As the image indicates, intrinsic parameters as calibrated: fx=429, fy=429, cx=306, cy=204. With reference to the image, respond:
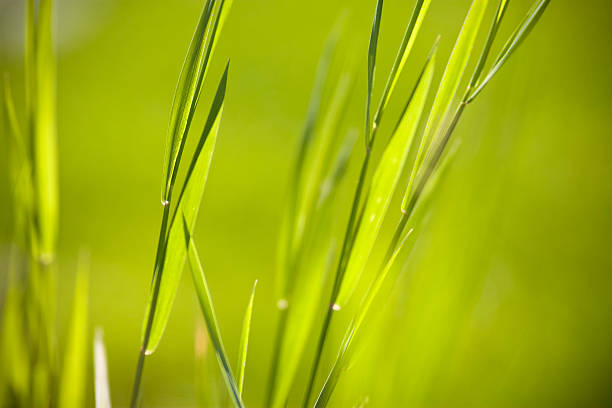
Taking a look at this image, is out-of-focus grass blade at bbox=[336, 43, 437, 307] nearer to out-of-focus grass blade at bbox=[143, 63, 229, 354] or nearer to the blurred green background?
out-of-focus grass blade at bbox=[143, 63, 229, 354]

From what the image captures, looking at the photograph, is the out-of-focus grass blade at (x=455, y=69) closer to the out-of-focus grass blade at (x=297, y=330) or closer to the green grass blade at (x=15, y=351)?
the out-of-focus grass blade at (x=297, y=330)

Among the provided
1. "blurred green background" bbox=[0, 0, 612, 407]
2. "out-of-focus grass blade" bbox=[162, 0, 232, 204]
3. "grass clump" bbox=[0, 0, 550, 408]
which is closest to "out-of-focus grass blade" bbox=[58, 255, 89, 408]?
"grass clump" bbox=[0, 0, 550, 408]

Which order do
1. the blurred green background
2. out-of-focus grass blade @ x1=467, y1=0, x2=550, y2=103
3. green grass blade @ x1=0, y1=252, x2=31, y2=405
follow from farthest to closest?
1. the blurred green background
2. green grass blade @ x1=0, y1=252, x2=31, y2=405
3. out-of-focus grass blade @ x1=467, y1=0, x2=550, y2=103

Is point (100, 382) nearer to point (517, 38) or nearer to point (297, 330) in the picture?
point (297, 330)

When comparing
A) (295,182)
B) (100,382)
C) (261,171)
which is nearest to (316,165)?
(295,182)

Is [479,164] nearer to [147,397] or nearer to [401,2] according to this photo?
[401,2]

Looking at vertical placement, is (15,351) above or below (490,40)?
below

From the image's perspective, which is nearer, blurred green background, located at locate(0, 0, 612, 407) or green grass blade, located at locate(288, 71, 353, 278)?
green grass blade, located at locate(288, 71, 353, 278)
